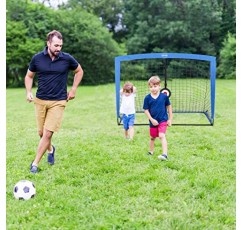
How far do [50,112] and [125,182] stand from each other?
51.0 inches

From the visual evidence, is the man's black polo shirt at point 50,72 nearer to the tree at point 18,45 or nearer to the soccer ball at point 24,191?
the soccer ball at point 24,191

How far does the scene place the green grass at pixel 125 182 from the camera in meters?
3.42

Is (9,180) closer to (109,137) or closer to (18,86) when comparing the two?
(109,137)

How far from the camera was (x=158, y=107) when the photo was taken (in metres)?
5.45

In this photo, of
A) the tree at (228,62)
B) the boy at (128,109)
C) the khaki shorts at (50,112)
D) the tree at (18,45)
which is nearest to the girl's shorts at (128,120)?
the boy at (128,109)

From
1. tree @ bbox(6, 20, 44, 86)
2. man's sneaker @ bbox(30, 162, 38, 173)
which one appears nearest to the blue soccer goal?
man's sneaker @ bbox(30, 162, 38, 173)

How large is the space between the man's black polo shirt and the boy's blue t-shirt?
4.20ft

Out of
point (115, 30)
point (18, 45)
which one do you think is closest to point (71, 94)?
point (18, 45)

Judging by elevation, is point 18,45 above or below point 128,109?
above

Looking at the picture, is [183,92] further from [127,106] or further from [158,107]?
[158,107]

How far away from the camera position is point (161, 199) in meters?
3.86

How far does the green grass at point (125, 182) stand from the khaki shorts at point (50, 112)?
1.91ft

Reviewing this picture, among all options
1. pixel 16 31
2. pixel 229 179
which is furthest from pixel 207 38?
pixel 229 179

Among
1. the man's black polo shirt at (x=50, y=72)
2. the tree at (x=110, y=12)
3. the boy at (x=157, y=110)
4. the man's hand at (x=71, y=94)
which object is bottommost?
the boy at (x=157, y=110)
